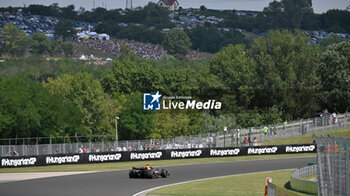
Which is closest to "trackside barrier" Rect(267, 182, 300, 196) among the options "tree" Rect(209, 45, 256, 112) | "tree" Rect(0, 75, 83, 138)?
"tree" Rect(0, 75, 83, 138)

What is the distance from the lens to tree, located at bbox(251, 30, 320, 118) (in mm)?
84500

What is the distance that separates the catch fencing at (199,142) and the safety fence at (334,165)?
1310 inches

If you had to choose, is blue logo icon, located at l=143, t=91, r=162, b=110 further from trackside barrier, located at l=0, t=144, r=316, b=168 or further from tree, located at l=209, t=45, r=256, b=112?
trackside barrier, located at l=0, t=144, r=316, b=168

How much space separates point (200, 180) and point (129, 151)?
15.6 meters

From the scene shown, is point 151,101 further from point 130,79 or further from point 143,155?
point 143,155

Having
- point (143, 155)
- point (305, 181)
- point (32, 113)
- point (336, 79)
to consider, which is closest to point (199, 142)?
point (143, 155)

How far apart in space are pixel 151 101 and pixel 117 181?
186ft

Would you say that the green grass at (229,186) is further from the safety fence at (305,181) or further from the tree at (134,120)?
the tree at (134,120)

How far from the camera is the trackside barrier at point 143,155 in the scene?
1813 inches

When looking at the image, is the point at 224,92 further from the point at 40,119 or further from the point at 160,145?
the point at 160,145

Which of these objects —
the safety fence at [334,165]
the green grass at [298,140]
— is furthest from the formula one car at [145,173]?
the green grass at [298,140]

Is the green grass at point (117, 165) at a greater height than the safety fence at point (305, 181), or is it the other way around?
the safety fence at point (305, 181)

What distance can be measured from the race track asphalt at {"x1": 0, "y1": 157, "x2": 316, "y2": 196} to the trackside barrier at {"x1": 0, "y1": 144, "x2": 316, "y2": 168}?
4.15 meters

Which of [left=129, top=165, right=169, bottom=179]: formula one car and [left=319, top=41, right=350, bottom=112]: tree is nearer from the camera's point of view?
[left=129, top=165, right=169, bottom=179]: formula one car
